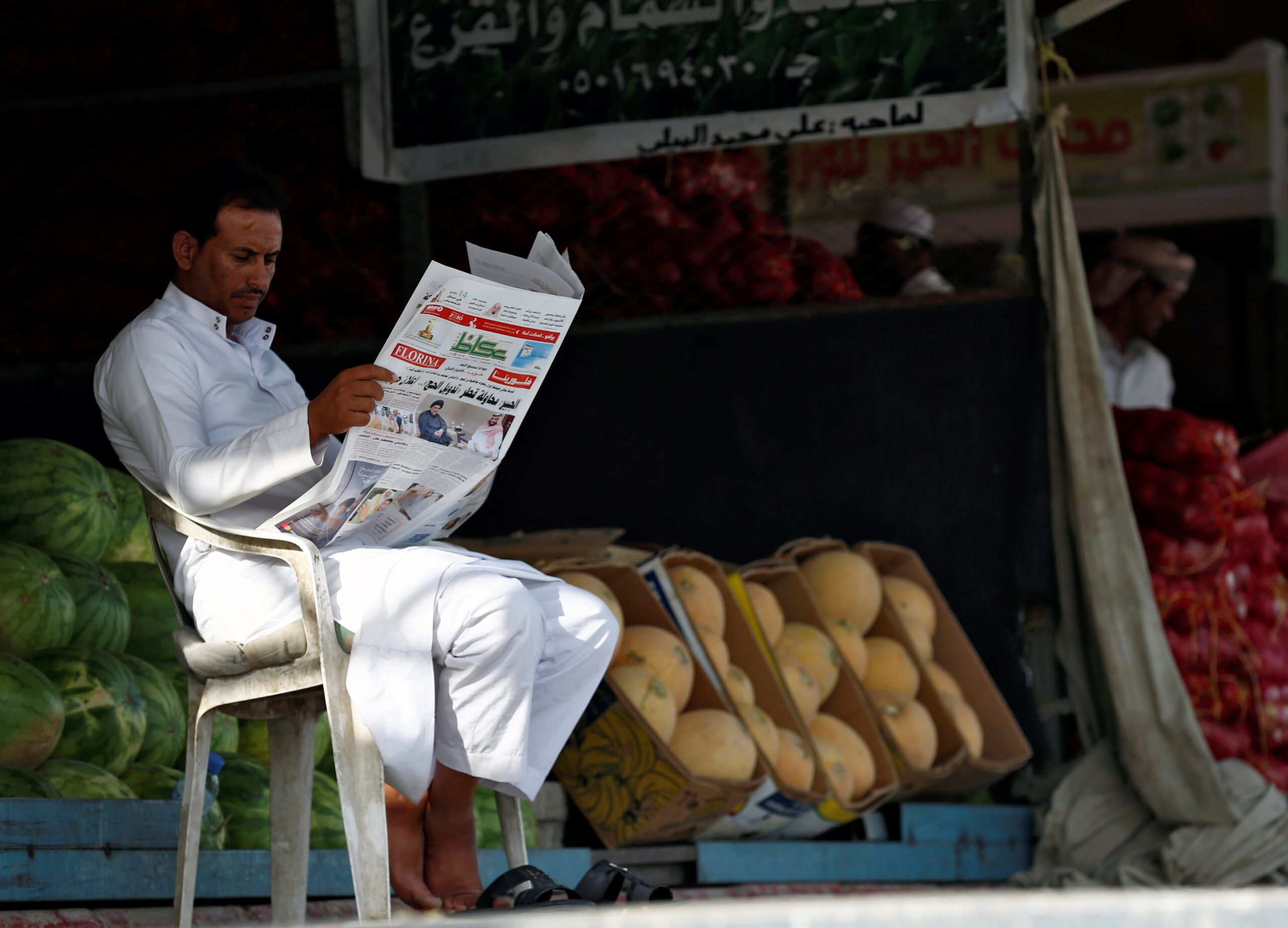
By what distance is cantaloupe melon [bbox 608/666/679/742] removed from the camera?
3.75 m

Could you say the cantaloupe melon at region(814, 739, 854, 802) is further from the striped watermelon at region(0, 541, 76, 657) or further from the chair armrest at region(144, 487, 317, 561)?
the chair armrest at region(144, 487, 317, 561)

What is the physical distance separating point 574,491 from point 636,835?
149cm

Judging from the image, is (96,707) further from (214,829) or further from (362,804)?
(362,804)

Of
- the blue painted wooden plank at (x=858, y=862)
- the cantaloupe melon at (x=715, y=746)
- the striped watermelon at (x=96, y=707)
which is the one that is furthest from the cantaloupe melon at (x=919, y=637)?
the striped watermelon at (x=96, y=707)

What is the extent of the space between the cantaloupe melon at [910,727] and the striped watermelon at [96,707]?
7.07ft

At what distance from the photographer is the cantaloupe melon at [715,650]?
160 inches

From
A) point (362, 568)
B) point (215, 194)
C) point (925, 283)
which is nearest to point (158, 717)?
point (362, 568)

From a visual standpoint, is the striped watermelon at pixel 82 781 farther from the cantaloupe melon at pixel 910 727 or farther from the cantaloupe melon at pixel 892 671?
the cantaloupe melon at pixel 892 671

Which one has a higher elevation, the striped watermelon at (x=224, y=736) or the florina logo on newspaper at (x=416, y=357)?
the florina logo on newspaper at (x=416, y=357)

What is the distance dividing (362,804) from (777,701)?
2.09m

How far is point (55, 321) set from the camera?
470 cm

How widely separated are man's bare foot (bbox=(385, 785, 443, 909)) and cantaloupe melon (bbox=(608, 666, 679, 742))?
1.29 meters

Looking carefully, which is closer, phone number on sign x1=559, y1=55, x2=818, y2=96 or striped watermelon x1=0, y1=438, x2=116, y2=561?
striped watermelon x1=0, y1=438, x2=116, y2=561

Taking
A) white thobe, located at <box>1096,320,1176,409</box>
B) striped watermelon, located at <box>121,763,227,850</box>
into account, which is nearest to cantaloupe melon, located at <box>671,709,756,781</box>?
striped watermelon, located at <box>121,763,227,850</box>
